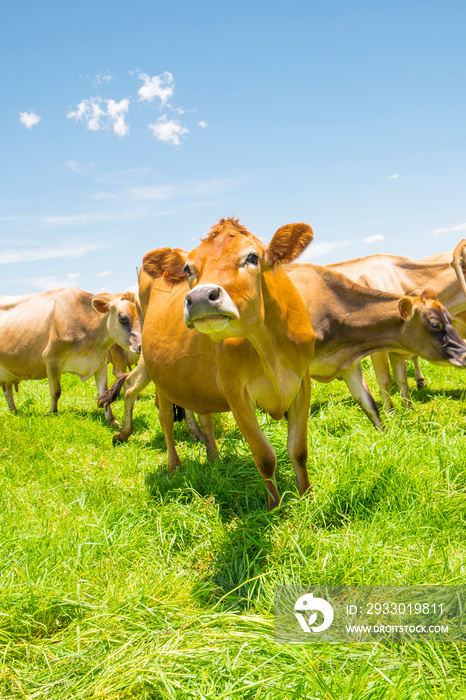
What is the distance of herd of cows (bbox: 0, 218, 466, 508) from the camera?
3.20 meters

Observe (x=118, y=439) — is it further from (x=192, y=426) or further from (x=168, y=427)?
(x=168, y=427)

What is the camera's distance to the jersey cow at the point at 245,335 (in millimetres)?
2936

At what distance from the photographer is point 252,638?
2467 millimetres

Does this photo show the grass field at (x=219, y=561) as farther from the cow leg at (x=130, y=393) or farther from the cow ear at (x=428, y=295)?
the cow ear at (x=428, y=295)

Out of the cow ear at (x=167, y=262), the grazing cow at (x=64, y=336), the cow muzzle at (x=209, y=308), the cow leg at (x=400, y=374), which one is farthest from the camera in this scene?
the grazing cow at (x=64, y=336)

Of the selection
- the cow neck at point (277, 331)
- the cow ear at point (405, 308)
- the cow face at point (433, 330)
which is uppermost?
the cow neck at point (277, 331)

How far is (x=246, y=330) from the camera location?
3.08m

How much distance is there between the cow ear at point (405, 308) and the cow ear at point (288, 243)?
257cm

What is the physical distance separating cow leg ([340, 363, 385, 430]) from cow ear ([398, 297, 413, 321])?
791mm

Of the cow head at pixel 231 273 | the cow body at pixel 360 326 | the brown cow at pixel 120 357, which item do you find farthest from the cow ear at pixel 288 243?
the brown cow at pixel 120 357

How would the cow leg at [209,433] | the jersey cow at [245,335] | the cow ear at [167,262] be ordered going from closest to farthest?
the jersey cow at [245,335] → the cow ear at [167,262] → the cow leg at [209,433]

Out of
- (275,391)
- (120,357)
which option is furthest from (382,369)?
(120,357)

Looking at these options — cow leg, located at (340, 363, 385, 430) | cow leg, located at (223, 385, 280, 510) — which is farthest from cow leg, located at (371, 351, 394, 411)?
cow leg, located at (223, 385, 280, 510)

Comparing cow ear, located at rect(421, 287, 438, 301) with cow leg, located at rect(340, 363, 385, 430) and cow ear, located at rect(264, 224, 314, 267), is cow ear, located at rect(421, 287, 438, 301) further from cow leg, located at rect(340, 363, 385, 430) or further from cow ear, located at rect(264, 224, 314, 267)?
cow ear, located at rect(264, 224, 314, 267)
